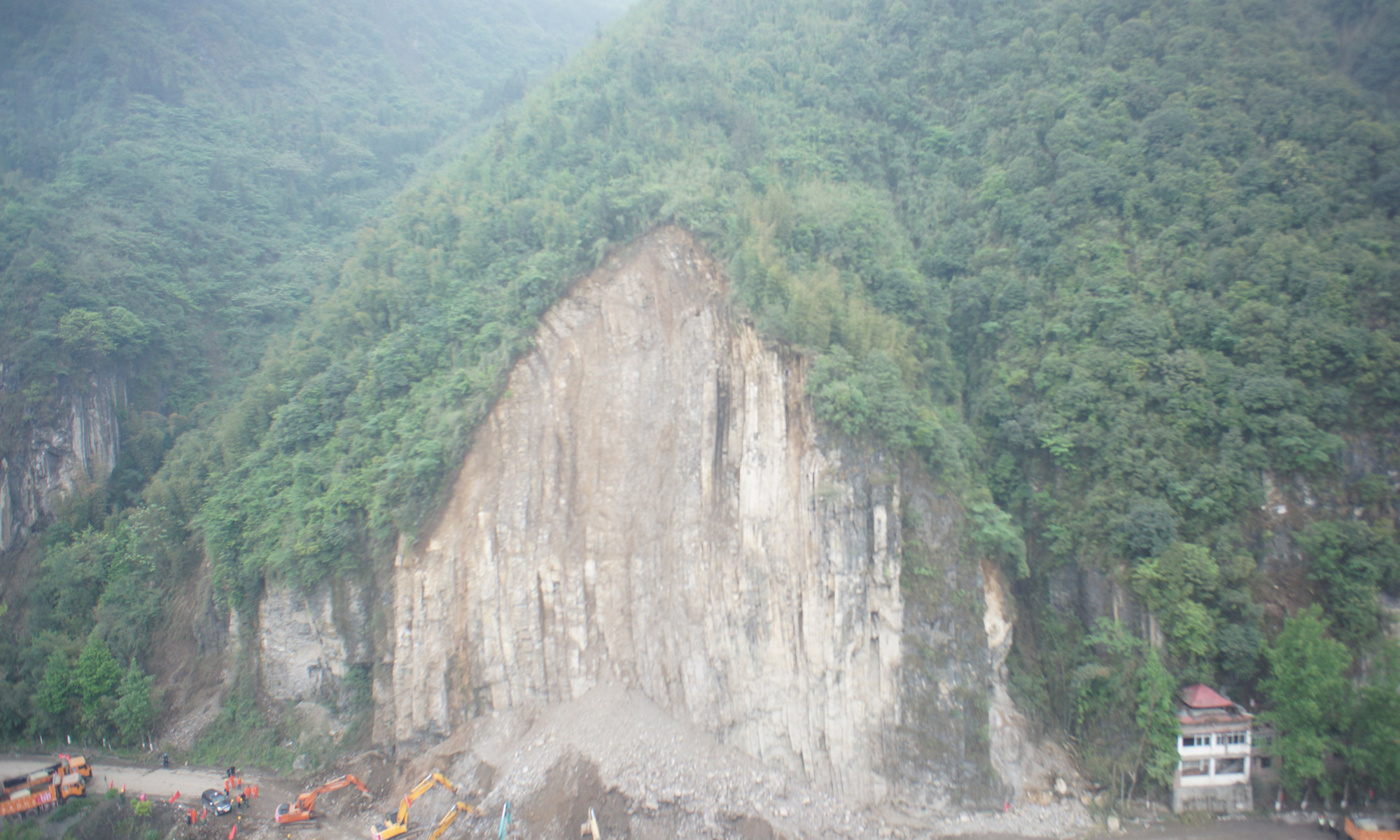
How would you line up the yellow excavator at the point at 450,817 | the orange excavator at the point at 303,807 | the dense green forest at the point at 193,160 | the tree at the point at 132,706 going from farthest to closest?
1. the dense green forest at the point at 193,160
2. the tree at the point at 132,706
3. the orange excavator at the point at 303,807
4. the yellow excavator at the point at 450,817

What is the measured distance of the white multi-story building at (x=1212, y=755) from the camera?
20031mm

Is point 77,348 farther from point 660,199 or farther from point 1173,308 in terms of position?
point 1173,308

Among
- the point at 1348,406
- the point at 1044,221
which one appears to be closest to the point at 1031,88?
the point at 1044,221

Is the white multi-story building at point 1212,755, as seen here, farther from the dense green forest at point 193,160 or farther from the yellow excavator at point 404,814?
the dense green forest at point 193,160

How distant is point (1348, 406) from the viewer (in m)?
21.2

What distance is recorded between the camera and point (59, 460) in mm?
30203

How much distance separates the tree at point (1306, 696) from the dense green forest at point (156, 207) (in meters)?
36.0

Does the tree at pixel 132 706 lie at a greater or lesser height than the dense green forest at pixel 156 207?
lesser

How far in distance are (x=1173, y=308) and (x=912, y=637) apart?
46.5 ft

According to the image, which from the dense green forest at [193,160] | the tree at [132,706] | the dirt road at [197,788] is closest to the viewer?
the dirt road at [197,788]

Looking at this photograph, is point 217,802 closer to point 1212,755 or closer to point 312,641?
point 312,641

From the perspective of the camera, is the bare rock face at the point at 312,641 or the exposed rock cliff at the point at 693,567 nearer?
the exposed rock cliff at the point at 693,567

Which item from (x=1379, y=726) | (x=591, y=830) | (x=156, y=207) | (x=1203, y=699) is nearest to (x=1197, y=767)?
(x=1203, y=699)

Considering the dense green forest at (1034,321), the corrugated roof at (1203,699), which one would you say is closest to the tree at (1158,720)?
the dense green forest at (1034,321)
